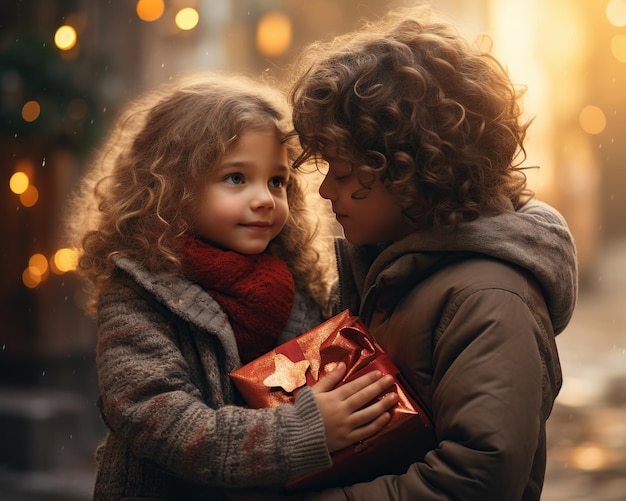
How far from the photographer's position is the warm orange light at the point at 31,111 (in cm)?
333

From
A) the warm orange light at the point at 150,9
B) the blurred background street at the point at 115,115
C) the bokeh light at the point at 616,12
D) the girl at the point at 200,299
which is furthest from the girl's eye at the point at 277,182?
the bokeh light at the point at 616,12

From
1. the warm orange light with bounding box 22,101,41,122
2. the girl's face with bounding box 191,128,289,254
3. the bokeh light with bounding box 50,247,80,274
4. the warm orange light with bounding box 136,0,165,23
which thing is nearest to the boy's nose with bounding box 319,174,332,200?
the girl's face with bounding box 191,128,289,254

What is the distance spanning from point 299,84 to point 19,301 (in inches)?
106

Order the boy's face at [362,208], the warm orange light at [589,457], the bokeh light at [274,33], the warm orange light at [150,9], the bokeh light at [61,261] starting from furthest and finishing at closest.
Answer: the bokeh light at [274,33]
the warm orange light at [150,9]
the bokeh light at [61,261]
the warm orange light at [589,457]
the boy's face at [362,208]

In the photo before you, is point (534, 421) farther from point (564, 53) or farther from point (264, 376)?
point (564, 53)

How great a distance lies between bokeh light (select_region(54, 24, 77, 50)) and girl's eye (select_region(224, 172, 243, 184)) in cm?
229

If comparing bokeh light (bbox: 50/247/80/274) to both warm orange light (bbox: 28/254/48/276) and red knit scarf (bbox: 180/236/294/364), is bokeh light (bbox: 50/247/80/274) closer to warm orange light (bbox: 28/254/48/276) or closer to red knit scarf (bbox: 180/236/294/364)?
warm orange light (bbox: 28/254/48/276)

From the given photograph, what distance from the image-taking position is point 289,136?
65.3 inches

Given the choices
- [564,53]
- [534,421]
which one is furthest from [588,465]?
[534,421]

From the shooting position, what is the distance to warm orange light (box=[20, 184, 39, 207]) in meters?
3.89

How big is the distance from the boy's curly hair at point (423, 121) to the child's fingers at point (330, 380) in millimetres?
304

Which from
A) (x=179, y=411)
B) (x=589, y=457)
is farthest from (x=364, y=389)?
(x=589, y=457)

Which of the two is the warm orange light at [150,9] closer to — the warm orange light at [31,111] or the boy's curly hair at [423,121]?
Answer: the warm orange light at [31,111]

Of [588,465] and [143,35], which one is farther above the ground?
[143,35]
